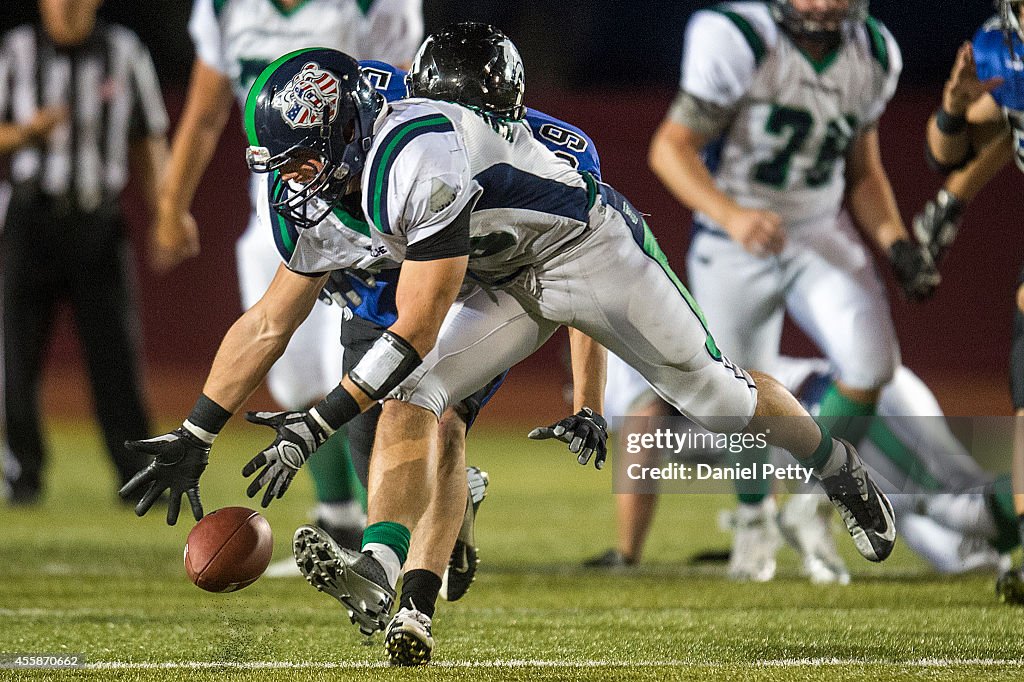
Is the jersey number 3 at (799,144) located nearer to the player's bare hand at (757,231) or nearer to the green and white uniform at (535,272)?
the player's bare hand at (757,231)

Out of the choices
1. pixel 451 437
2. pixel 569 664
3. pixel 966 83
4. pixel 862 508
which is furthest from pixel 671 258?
pixel 569 664

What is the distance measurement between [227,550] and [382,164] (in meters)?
0.86

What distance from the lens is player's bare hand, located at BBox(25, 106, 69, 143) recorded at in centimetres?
647

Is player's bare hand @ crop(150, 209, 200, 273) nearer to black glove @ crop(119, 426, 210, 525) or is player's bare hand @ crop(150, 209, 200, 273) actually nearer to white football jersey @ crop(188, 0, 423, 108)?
white football jersey @ crop(188, 0, 423, 108)

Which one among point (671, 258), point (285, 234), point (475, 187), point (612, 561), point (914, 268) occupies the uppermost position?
point (475, 187)

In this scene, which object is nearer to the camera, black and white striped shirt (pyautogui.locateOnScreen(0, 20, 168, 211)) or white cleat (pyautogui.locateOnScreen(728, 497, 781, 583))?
white cleat (pyautogui.locateOnScreen(728, 497, 781, 583))

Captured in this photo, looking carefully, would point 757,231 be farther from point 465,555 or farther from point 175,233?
point 175,233

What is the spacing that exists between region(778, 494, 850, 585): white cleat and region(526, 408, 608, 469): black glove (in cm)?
149

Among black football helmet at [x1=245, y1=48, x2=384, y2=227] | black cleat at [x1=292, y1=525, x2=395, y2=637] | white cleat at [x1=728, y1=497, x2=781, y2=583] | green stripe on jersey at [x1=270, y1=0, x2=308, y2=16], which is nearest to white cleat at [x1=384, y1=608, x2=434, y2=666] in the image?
black cleat at [x1=292, y1=525, x2=395, y2=637]

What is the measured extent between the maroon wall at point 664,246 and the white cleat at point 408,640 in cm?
743

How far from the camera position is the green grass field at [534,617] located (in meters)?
3.08

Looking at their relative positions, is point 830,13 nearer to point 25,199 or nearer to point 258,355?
point 258,355

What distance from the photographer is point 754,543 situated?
4.72 metres

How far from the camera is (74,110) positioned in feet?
21.6
